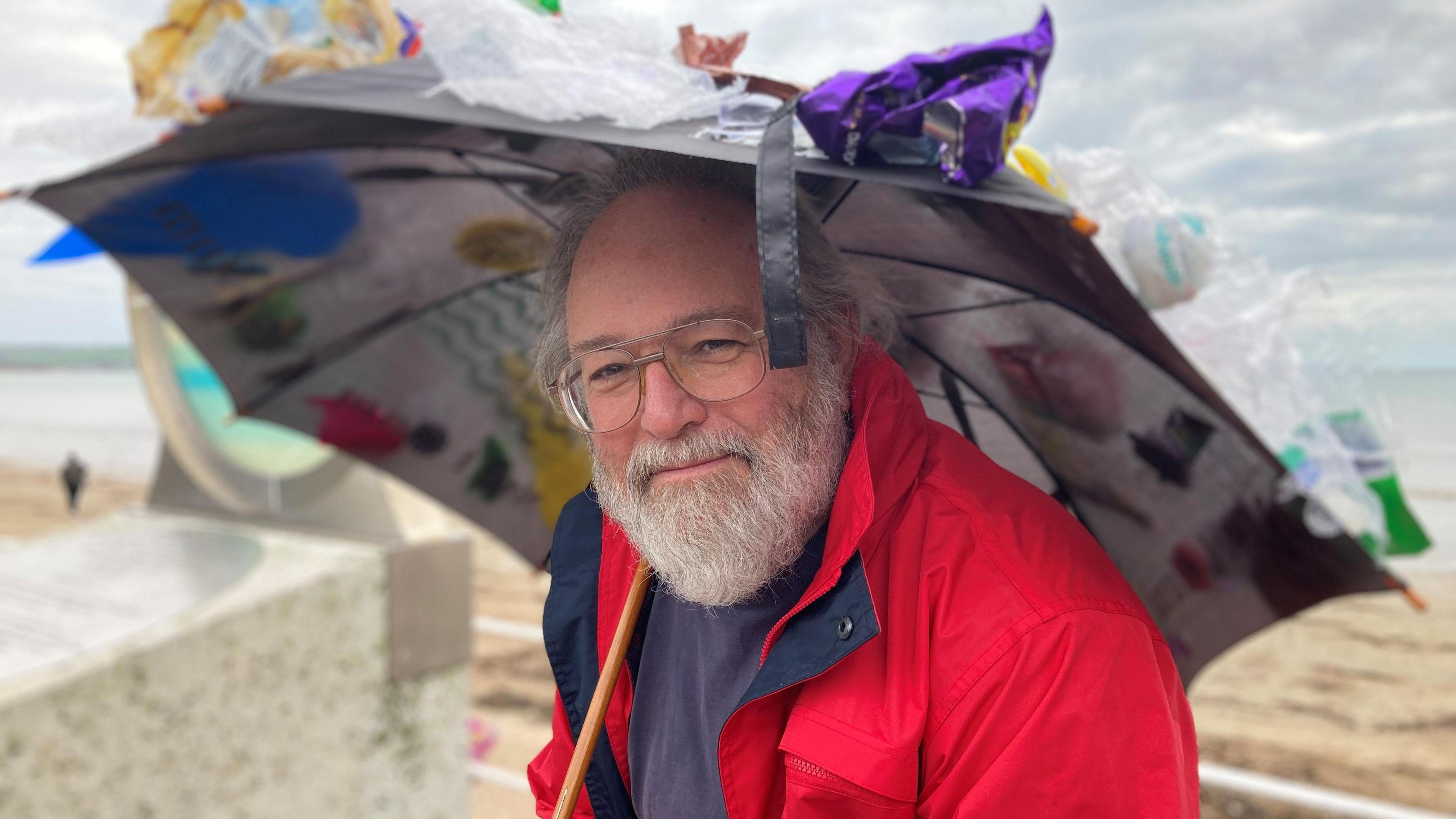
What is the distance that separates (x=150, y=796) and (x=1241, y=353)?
11.0 feet

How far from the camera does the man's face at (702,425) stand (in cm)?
138

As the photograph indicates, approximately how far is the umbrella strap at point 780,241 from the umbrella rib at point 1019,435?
2.64 feet

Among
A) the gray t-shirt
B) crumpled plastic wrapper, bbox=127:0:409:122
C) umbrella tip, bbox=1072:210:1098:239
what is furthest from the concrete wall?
umbrella tip, bbox=1072:210:1098:239

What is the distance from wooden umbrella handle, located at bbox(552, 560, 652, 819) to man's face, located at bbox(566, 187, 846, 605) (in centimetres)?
16

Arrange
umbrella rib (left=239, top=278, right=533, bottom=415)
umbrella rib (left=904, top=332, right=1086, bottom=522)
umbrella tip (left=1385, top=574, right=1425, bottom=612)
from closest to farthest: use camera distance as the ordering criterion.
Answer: umbrella tip (left=1385, top=574, right=1425, bottom=612) → umbrella rib (left=904, top=332, right=1086, bottom=522) → umbrella rib (left=239, top=278, right=533, bottom=415)

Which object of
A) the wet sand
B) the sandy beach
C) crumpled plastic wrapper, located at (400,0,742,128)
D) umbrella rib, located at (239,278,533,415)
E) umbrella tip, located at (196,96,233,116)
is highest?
crumpled plastic wrapper, located at (400,0,742,128)

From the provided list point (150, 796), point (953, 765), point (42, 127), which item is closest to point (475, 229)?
point (42, 127)

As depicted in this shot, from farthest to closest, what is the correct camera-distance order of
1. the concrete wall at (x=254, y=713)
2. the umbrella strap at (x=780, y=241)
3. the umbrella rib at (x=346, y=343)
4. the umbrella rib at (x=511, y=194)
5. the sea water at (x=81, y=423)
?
1. the sea water at (x=81, y=423)
2. the concrete wall at (x=254, y=713)
3. the umbrella rib at (x=346, y=343)
4. the umbrella rib at (x=511, y=194)
5. the umbrella strap at (x=780, y=241)

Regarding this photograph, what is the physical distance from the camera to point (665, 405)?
1.36 meters

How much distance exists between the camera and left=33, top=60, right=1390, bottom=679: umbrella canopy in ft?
4.11

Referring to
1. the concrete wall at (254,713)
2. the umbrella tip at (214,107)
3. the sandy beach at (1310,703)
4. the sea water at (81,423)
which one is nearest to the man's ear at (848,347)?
the umbrella tip at (214,107)

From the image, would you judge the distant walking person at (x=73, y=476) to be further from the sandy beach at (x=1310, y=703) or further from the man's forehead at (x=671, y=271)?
the man's forehead at (x=671, y=271)

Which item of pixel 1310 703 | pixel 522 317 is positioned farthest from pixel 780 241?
pixel 1310 703

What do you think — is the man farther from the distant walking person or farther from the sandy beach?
the distant walking person
